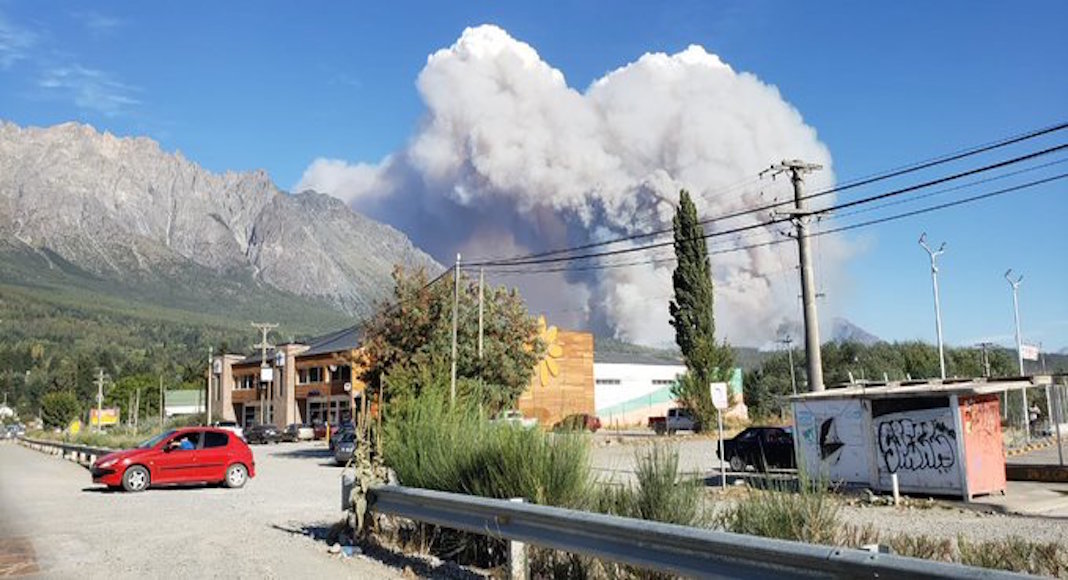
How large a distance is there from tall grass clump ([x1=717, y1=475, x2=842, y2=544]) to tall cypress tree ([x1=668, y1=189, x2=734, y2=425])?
42.5 meters

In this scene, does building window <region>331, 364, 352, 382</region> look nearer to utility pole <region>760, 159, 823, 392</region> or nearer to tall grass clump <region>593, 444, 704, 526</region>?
utility pole <region>760, 159, 823, 392</region>

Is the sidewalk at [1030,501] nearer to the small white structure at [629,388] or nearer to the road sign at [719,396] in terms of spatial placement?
the road sign at [719,396]

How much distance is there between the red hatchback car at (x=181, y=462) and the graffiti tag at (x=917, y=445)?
51.1 feet

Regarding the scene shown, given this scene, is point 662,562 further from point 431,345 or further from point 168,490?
point 431,345

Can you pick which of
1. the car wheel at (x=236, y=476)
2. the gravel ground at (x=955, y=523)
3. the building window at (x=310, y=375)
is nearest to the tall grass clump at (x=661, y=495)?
the gravel ground at (x=955, y=523)

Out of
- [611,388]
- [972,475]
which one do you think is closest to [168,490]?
A: [972,475]

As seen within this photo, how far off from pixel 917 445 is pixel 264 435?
5015 centimetres

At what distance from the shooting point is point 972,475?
60.8 feet

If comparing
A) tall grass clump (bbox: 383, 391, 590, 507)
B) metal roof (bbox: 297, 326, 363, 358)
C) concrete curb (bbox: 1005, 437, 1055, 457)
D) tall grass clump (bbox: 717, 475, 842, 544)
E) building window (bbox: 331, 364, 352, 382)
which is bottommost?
concrete curb (bbox: 1005, 437, 1055, 457)

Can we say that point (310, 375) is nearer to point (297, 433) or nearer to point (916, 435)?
point (297, 433)

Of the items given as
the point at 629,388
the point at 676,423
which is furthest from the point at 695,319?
the point at 629,388

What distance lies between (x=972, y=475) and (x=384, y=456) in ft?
43.3

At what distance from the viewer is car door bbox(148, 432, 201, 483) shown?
22.0 metres

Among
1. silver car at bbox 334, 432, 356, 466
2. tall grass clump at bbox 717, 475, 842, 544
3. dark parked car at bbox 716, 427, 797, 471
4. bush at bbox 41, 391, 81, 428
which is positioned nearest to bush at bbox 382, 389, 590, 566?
tall grass clump at bbox 717, 475, 842, 544
